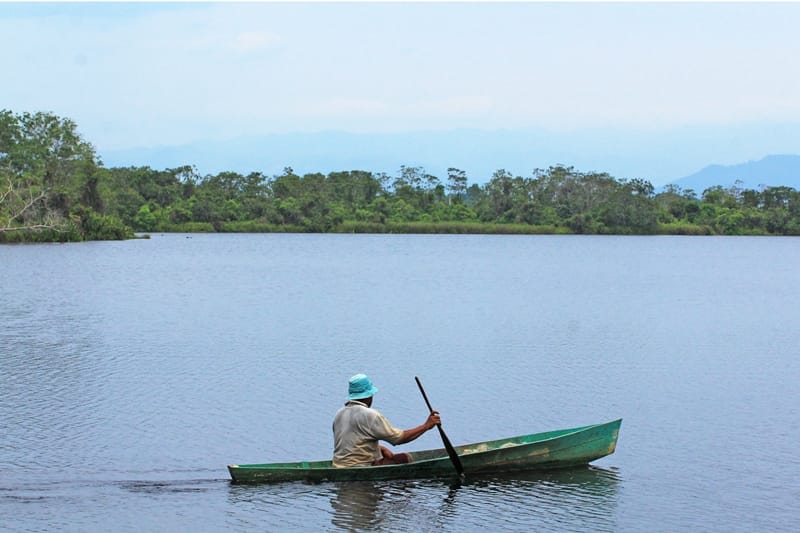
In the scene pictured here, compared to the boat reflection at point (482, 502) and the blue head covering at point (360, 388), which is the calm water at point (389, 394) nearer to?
the boat reflection at point (482, 502)

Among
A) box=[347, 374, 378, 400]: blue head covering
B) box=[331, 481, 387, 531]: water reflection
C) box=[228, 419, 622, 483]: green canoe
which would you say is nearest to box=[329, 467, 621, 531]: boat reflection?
box=[331, 481, 387, 531]: water reflection

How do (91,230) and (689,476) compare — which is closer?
(689,476)

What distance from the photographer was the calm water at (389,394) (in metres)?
11.4

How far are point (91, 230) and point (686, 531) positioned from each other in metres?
70.2

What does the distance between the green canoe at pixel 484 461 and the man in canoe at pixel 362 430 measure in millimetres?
150

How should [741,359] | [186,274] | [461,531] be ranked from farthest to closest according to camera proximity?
1. [186,274]
2. [741,359]
3. [461,531]

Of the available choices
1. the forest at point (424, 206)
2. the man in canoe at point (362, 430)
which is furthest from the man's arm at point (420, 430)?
the forest at point (424, 206)

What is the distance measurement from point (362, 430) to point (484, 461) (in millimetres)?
1665

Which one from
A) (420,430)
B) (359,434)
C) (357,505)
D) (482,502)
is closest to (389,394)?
(359,434)

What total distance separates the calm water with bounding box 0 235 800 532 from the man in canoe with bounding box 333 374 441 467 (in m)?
0.38

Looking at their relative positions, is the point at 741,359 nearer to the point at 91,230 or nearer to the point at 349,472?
the point at 349,472

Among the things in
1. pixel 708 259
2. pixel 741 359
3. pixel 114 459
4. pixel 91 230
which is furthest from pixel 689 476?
pixel 91 230

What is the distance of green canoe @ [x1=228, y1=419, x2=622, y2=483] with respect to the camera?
38.9 feet

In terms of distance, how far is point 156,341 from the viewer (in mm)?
24125
